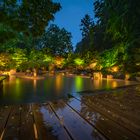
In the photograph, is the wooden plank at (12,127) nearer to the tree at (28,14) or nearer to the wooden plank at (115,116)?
the wooden plank at (115,116)

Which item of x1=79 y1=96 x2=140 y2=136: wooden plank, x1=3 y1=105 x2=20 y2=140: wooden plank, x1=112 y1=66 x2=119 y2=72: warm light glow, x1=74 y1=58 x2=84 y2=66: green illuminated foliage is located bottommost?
x1=3 y1=105 x2=20 y2=140: wooden plank

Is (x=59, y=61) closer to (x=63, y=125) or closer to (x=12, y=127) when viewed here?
(x=12, y=127)

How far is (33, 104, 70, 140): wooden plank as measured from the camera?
13.7ft

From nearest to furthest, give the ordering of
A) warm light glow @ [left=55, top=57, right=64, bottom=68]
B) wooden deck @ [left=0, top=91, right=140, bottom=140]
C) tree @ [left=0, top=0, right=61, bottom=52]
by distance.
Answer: wooden deck @ [left=0, top=91, right=140, bottom=140] < tree @ [left=0, top=0, right=61, bottom=52] < warm light glow @ [left=55, top=57, right=64, bottom=68]

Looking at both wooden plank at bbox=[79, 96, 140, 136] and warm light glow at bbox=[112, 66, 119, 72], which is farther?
warm light glow at bbox=[112, 66, 119, 72]

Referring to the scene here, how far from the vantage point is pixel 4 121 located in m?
5.55

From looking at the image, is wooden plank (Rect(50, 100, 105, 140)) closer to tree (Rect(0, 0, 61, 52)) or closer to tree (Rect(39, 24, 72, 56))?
tree (Rect(0, 0, 61, 52))

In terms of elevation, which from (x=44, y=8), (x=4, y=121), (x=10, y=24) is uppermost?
(x=44, y=8)

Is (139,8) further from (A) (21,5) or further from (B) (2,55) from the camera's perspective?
(B) (2,55)

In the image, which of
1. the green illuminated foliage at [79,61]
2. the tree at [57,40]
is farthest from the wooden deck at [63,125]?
the tree at [57,40]

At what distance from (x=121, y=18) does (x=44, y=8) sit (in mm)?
3650

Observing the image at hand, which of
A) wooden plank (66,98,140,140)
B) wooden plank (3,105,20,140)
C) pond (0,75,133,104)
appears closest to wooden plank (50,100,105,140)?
wooden plank (66,98,140,140)

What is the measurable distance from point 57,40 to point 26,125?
60397 millimetres

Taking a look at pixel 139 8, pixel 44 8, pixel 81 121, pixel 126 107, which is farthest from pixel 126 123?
pixel 139 8
